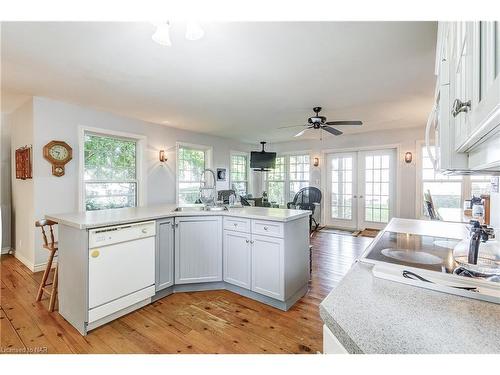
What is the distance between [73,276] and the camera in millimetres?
2043

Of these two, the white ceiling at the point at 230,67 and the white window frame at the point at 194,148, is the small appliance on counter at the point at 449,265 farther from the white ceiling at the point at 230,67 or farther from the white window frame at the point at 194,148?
the white window frame at the point at 194,148

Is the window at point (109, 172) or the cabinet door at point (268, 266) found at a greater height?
the window at point (109, 172)

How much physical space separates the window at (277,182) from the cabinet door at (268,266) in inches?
198

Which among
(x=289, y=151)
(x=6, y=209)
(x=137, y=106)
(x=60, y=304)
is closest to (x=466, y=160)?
(x=60, y=304)

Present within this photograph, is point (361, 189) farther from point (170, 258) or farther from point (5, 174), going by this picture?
point (5, 174)

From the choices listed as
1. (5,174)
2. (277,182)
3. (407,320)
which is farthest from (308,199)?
(5,174)

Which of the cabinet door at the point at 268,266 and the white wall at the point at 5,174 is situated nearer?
the cabinet door at the point at 268,266

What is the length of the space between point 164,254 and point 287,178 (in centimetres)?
528

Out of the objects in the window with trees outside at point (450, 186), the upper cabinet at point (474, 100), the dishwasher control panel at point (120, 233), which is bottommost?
the dishwasher control panel at point (120, 233)

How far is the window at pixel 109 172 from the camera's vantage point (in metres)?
3.96

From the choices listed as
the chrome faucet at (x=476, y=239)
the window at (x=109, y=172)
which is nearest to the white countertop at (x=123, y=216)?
the chrome faucet at (x=476, y=239)

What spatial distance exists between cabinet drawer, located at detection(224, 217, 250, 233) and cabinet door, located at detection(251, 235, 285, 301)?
133mm

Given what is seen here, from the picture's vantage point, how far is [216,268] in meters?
2.73

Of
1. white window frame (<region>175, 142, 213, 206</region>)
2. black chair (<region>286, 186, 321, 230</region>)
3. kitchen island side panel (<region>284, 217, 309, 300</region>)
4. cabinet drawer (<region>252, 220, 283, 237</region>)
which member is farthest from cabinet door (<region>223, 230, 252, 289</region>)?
black chair (<region>286, 186, 321, 230</region>)
